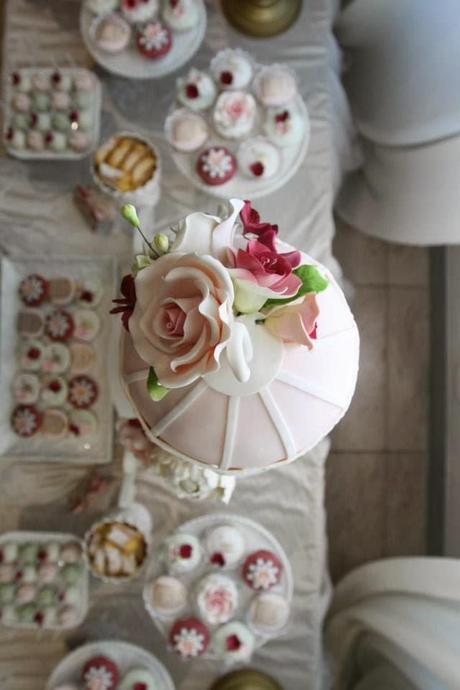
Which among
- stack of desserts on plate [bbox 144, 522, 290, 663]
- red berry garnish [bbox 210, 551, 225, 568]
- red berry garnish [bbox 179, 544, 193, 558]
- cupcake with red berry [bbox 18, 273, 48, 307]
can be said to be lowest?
stack of desserts on plate [bbox 144, 522, 290, 663]

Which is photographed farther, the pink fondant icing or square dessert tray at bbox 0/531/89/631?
square dessert tray at bbox 0/531/89/631

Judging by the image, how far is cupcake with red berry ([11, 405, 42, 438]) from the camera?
1358mm

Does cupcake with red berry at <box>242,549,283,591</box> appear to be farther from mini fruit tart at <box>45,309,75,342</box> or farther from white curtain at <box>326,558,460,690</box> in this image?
mini fruit tart at <box>45,309,75,342</box>

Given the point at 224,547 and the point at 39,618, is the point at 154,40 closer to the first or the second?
the point at 224,547

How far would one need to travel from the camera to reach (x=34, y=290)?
1377 millimetres

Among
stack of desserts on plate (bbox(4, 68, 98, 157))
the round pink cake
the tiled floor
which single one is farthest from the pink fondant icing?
the tiled floor

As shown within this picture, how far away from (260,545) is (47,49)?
3.80ft

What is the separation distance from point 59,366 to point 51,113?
1.73 ft

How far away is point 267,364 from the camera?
0.73 m

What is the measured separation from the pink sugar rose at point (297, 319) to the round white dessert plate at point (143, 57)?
2.94 ft

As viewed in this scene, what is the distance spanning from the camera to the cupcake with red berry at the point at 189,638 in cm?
126

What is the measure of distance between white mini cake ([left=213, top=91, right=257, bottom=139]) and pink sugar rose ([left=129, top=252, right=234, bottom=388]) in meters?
0.74

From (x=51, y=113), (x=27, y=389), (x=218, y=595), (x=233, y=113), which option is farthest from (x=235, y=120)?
(x=218, y=595)

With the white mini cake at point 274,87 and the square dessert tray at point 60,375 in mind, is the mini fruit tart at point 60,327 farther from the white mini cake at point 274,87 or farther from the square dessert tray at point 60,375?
the white mini cake at point 274,87
